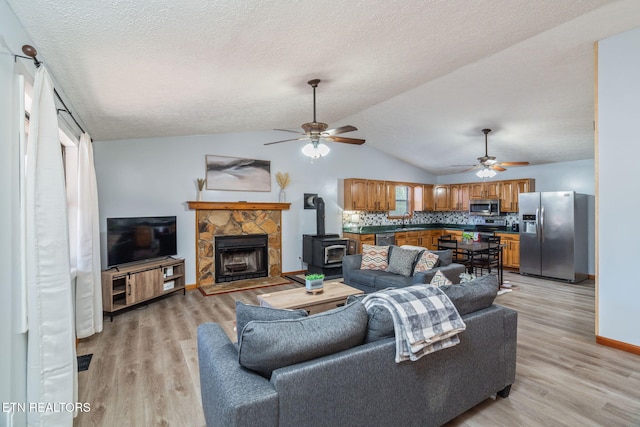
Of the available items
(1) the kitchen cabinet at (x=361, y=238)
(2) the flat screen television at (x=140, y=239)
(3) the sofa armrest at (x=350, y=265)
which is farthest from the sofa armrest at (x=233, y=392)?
(1) the kitchen cabinet at (x=361, y=238)

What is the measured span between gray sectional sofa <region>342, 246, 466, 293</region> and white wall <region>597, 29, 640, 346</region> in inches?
59.6

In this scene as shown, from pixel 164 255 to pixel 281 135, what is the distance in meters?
3.23

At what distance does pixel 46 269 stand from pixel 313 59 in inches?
99.1

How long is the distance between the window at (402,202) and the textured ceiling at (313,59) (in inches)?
131

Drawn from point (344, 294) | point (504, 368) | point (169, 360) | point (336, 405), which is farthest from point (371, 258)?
point (336, 405)

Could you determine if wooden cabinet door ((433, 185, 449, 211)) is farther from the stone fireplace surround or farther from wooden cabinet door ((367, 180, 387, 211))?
the stone fireplace surround

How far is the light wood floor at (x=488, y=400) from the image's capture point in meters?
2.16

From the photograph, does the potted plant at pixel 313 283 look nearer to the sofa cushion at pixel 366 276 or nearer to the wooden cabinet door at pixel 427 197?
the sofa cushion at pixel 366 276

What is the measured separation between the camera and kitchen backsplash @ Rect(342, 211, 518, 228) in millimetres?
7764

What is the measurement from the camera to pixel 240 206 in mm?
6023

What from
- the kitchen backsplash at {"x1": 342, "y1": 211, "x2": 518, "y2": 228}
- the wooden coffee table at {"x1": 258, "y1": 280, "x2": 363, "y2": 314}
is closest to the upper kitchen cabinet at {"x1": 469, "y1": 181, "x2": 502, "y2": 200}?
the kitchen backsplash at {"x1": 342, "y1": 211, "x2": 518, "y2": 228}

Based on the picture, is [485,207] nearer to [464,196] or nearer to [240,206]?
[464,196]

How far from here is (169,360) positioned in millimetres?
2990

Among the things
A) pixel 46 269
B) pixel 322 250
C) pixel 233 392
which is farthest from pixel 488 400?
pixel 322 250
